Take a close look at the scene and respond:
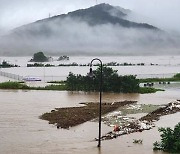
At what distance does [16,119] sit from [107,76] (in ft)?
59.0

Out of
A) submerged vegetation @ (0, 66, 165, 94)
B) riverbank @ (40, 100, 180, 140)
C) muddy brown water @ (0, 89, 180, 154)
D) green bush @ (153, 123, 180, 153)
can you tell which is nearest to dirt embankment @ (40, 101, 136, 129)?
riverbank @ (40, 100, 180, 140)

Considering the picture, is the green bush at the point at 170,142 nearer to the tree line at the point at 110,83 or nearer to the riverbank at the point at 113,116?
the riverbank at the point at 113,116

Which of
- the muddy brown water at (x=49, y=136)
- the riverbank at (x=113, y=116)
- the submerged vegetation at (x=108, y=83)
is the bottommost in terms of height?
the muddy brown water at (x=49, y=136)

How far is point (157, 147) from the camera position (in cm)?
1577

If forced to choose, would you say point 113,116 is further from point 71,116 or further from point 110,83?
point 110,83

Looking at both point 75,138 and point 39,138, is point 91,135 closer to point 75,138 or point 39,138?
point 75,138

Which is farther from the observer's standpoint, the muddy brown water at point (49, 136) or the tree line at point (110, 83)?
the tree line at point (110, 83)

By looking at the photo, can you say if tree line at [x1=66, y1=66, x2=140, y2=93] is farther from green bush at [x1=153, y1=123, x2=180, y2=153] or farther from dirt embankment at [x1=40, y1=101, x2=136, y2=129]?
green bush at [x1=153, y1=123, x2=180, y2=153]

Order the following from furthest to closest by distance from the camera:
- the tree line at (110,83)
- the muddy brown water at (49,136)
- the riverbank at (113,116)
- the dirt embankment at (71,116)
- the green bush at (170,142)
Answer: the tree line at (110,83) < the dirt embankment at (71,116) < the riverbank at (113,116) < the muddy brown water at (49,136) < the green bush at (170,142)

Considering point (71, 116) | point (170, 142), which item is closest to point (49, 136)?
point (71, 116)

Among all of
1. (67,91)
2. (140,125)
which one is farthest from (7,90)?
(140,125)

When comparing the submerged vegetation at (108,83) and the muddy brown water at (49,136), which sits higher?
the submerged vegetation at (108,83)

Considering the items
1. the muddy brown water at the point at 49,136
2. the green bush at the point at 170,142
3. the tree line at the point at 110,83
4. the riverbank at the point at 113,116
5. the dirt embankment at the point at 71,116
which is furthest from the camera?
the tree line at the point at 110,83

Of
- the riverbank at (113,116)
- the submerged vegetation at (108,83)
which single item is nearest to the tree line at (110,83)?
the submerged vegetation at (108,83)
